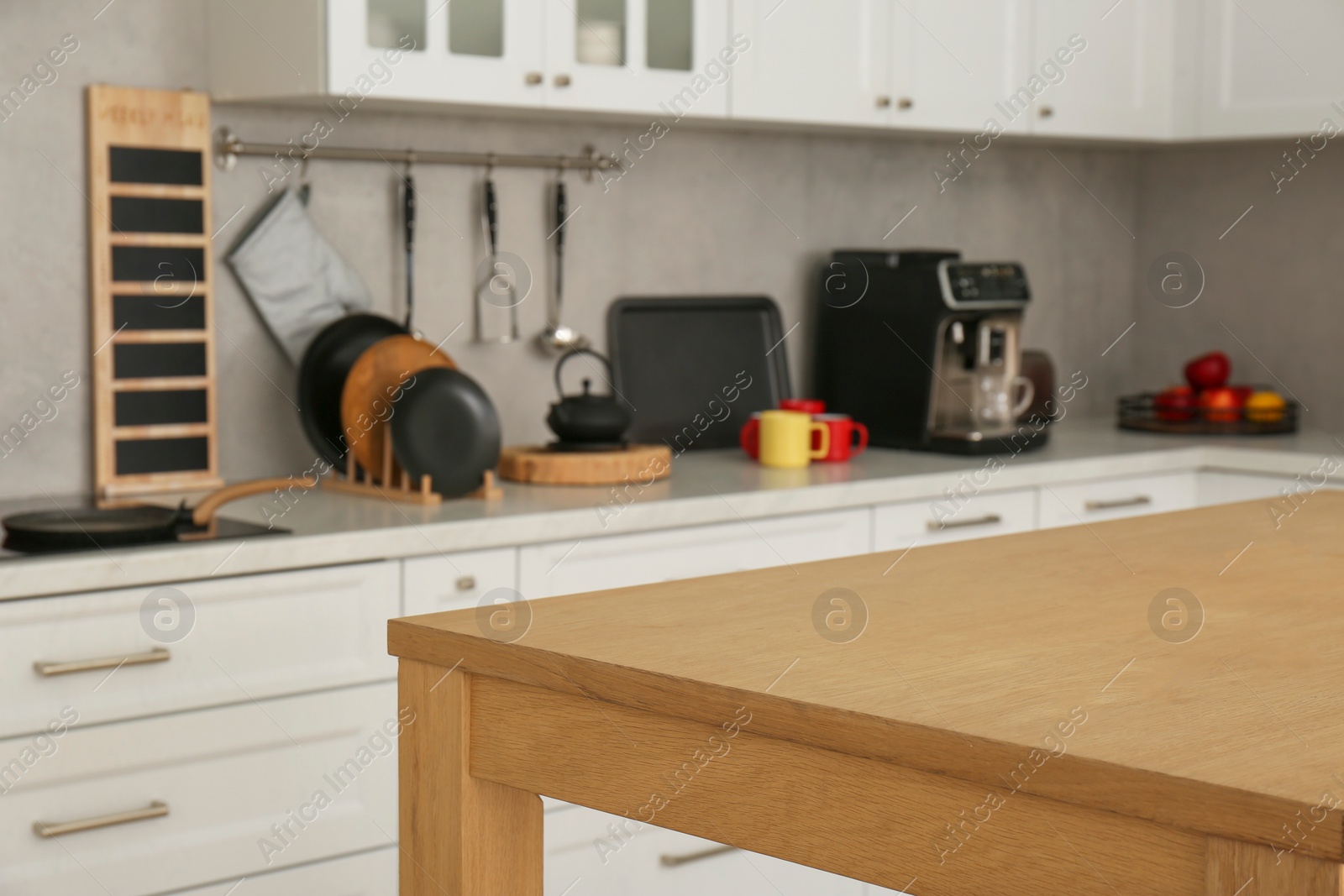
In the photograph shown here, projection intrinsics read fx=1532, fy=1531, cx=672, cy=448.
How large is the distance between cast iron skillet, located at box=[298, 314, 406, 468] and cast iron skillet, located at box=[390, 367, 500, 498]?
0.23 m

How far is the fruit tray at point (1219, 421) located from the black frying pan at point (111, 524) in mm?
2124

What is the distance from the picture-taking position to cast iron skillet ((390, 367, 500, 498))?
2359 mm

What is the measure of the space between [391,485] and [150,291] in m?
0.53

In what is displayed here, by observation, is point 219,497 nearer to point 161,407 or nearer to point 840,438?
point 161,407

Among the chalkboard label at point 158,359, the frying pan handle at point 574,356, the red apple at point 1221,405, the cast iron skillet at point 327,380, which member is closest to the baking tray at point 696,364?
the frying pan handle at point 574,356

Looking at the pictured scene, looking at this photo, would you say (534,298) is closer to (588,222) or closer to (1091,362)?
(588,222)

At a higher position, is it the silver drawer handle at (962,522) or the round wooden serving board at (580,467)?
the round wooden serving board at (580,467)

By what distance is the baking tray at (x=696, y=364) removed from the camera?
10.3 feet

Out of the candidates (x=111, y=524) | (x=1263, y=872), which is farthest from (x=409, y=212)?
(x=1263, y=872)

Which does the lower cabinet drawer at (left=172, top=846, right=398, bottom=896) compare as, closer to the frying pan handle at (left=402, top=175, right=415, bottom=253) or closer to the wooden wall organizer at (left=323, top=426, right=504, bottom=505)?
the wooden wall organizer at (left=323, top=426, right=504, bottom=505)

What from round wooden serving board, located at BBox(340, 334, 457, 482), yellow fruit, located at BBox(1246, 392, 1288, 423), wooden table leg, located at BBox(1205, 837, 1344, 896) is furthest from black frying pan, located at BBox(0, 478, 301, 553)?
yellow fruit, located at BBox(1246, 392, 1288, 423)

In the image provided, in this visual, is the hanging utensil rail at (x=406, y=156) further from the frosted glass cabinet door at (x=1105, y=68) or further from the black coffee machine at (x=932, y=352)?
the frosted glass cabinet door at (x=1105, y=68)

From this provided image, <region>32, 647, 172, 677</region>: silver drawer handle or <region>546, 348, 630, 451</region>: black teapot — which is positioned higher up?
<region>546, 348, 630, 451</region>: black teapot

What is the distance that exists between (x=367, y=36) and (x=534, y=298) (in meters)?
0.76
